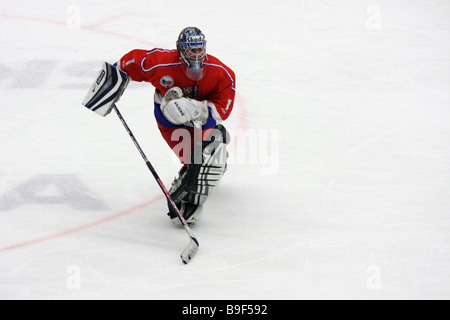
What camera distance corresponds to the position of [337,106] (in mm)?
6164

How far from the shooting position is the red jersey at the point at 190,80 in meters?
4.22

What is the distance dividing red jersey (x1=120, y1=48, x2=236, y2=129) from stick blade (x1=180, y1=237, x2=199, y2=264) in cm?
65

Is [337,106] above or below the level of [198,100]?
below

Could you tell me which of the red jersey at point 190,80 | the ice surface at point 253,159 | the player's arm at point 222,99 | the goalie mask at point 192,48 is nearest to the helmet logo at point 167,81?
the red jersey at point 190,80

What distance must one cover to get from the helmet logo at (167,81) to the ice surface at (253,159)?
2.62ft

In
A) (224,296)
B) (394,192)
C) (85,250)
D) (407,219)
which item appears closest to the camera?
(224,296)

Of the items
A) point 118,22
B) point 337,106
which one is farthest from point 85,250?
point 118,22

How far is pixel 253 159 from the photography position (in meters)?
5.37

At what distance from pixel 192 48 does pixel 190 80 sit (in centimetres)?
23

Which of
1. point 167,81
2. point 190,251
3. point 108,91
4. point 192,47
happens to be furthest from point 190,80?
point 190,251

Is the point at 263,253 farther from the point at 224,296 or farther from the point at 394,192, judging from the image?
the point at 394,192

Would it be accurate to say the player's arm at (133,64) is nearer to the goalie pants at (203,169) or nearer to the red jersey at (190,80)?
the red jersey at (190,80)

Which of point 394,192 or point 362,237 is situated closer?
point 362,237

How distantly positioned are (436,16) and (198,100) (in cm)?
447
